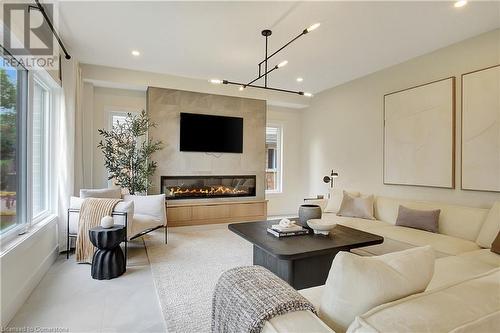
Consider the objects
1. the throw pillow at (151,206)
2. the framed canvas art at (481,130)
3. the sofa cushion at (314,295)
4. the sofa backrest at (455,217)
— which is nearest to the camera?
the sofa cushion at (314,295)

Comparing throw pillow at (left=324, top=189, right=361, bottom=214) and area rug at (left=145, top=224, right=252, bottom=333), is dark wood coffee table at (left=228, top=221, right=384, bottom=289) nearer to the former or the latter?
area rug at (left=145, top=224, right=252, bottom=333)

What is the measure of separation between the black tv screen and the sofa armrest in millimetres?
4529

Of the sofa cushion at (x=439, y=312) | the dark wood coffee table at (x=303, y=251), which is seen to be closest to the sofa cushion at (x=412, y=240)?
the dark wood coffee table at (x=303, y=251)

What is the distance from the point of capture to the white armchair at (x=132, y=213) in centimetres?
330

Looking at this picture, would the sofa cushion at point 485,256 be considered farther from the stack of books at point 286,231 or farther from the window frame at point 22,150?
the window frame at point 22,150

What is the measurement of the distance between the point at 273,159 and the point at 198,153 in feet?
6.75

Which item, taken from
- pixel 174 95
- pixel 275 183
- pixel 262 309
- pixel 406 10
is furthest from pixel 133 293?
Answer: pixel 275 183

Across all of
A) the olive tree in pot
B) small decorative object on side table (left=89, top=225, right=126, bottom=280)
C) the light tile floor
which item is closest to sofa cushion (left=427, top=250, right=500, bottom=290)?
the light tile floor

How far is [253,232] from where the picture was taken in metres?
2.79

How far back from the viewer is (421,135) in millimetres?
3865

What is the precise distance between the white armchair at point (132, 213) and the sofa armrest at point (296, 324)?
9.00 ft

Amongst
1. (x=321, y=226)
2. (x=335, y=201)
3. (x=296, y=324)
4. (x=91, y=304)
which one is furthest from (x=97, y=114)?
(x=296, y=324)

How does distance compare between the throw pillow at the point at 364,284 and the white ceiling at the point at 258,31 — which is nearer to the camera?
the throw pillow at the point at 364,284

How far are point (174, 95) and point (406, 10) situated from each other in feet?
12.8
